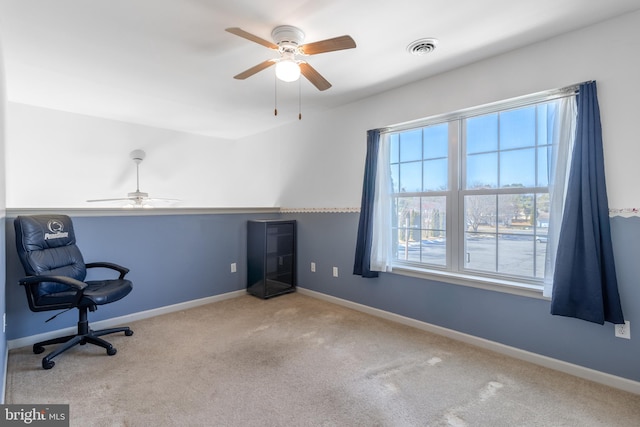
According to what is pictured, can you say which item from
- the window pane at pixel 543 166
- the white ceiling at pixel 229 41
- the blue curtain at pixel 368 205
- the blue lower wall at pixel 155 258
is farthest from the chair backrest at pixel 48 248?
the window pane at pixel 543 166

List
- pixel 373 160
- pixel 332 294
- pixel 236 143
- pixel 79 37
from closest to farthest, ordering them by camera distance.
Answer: pixel 79 37 < pixel 373 160 < pixel 332 294 < pixel 236 143

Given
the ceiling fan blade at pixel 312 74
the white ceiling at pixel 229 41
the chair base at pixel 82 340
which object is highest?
the white ceiling at pixel 229 41

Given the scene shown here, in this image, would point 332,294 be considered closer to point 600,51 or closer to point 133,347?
point 133,347

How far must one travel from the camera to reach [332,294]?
3.90m

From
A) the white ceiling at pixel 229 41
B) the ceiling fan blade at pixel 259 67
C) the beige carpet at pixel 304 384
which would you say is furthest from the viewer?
the ceiling fan blade at pixel 259 67

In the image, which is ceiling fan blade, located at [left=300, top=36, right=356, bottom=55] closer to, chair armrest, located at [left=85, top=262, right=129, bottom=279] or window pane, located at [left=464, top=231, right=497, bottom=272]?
window pane, located at [left=464, top=231, right=497, bottom=272]

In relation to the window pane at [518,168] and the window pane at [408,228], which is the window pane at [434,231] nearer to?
the window pane at [408,228]

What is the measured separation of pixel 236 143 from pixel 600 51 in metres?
5.10

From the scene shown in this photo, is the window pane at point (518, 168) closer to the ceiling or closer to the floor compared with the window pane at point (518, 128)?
closer to the floor

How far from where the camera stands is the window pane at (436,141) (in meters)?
2.97

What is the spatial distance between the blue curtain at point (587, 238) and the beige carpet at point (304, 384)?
54 cm

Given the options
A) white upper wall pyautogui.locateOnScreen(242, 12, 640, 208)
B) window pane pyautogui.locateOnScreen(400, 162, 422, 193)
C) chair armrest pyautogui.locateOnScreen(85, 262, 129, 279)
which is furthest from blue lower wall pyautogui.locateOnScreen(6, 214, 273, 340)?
window pane pyautogui.locateOnScreen(400, 162, 422, 193)

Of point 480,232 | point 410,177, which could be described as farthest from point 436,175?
point 480,232

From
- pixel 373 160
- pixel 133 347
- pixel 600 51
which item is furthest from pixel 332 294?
pixel 600 51
